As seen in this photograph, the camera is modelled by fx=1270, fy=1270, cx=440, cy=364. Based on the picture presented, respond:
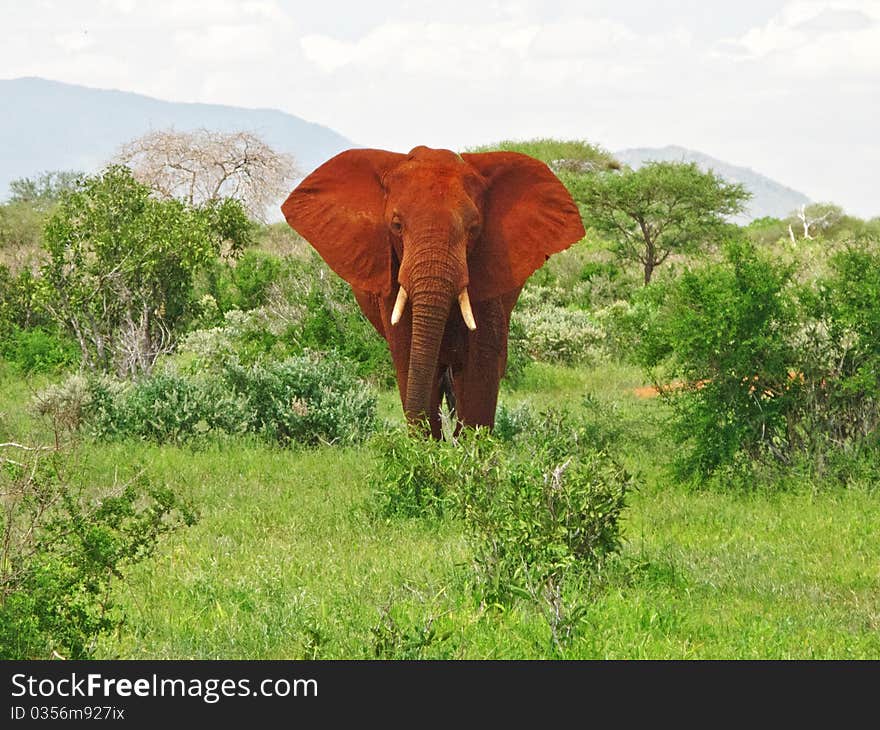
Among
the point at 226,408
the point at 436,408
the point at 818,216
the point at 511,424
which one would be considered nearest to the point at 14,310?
the point at 226,408

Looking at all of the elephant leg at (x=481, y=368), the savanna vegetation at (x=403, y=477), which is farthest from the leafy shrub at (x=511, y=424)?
the elephant leg at (x=481, y=368)

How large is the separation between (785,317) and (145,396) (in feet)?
18.6

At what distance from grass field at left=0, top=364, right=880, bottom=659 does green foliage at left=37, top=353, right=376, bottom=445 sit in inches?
33.0

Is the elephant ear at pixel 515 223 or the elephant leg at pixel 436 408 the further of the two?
the elephant leg at pixel 436 408

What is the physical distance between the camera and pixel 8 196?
5344 cm

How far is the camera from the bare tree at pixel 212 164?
5012 centimetres

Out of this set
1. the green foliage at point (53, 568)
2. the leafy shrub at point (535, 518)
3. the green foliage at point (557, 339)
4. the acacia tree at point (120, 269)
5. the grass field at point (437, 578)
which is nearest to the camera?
the green foliage at point (53, 568)

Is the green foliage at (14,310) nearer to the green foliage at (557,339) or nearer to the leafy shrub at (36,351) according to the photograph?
the leafy shrub at (36,351)

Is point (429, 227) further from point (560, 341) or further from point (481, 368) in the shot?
point (560, 341)

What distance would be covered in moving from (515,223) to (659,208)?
22.8 metres

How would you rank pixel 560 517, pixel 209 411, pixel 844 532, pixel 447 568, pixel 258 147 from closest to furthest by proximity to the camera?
pixel 560 517, pixel 447 568, pixel 844 532, pixel 209 411, pixel 258 147

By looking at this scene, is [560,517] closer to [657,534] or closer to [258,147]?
[657,534]
